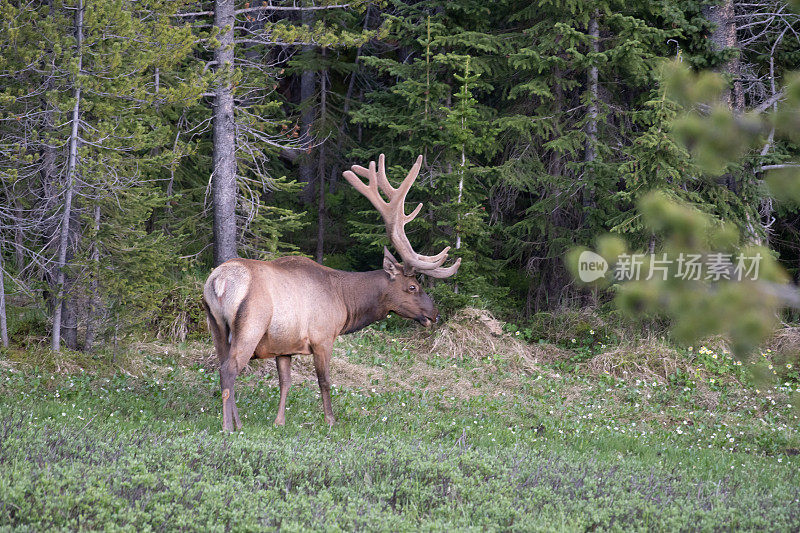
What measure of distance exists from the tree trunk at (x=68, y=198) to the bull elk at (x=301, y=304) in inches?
136

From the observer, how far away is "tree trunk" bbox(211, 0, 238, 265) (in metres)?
13.0

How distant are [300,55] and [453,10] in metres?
4.70

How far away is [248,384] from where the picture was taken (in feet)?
36.3

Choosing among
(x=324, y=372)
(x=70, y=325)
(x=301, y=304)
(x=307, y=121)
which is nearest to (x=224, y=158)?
(x=70, y=325)

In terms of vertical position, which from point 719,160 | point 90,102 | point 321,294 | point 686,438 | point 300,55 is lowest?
point 686,438

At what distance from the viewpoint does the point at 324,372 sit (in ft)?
29.7

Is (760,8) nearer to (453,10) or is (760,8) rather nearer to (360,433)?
(453,10)

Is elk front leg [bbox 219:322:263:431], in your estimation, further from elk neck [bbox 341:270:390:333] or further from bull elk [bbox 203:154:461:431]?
elk neck [bbox 341:270:390:333]

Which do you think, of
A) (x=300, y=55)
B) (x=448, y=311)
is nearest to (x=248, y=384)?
(x=448, y=311)

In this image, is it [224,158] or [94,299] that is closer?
[94,299]

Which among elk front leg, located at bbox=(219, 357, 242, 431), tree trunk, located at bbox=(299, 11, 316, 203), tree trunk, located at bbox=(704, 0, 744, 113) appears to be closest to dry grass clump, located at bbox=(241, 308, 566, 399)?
elk front leg, located at bbox=(219, 357, 242, 431)

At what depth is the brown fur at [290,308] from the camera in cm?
827

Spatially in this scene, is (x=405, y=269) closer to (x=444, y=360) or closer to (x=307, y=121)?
(x=444, y=360)

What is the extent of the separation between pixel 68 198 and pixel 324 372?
Result: 15.1 ft
